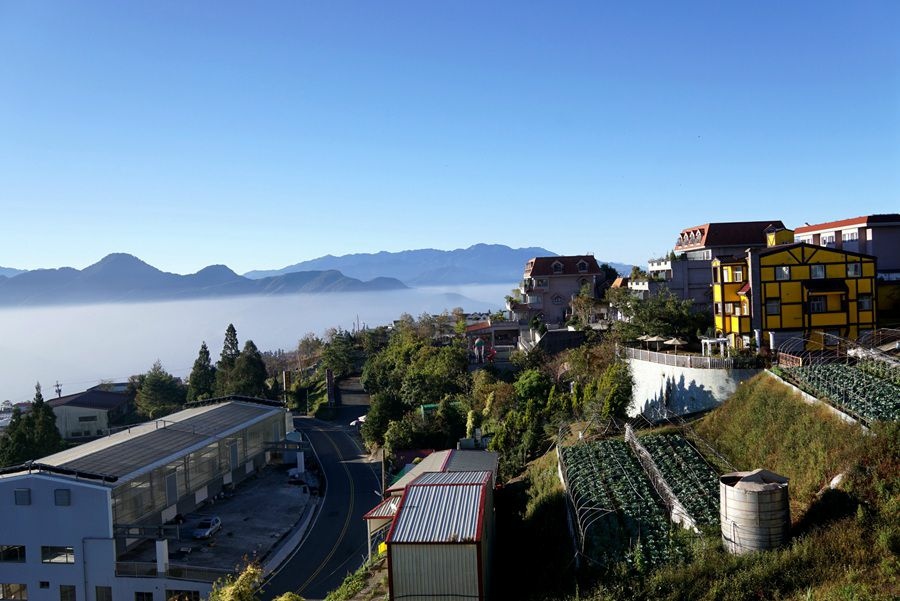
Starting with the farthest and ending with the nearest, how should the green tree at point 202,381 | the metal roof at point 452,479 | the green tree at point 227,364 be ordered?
the green tree at point 202,381, the green tree at point 227,364, the metal roof at point 452,479

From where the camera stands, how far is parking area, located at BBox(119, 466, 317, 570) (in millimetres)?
22734

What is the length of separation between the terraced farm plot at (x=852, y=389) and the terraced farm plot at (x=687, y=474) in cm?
326

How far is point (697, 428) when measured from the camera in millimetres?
19406

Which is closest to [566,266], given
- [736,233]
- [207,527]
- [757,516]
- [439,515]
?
[736,233]

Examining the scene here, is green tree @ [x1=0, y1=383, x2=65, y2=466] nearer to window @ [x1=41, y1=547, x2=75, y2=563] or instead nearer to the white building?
the white building

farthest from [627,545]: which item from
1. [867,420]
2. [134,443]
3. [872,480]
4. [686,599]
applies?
[134,443]

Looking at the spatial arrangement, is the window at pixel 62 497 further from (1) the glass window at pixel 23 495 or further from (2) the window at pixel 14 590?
(2) the window at pixel 14 590

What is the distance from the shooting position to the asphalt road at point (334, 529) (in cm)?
2108

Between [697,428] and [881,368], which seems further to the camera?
[697,428]

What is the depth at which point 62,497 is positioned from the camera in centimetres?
2233

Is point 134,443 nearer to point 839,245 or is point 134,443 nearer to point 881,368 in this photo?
point 881,368

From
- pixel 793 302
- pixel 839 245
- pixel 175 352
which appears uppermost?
pixel 839 245

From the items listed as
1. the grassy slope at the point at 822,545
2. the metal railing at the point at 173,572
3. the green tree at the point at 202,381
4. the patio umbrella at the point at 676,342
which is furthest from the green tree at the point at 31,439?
the grassy slope at the point at 822,545

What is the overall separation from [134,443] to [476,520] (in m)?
19.4
